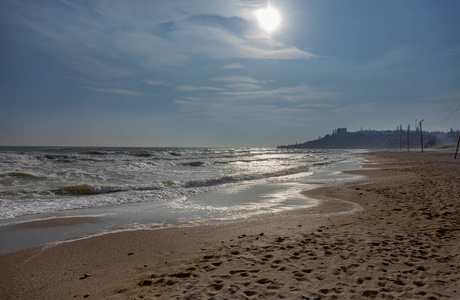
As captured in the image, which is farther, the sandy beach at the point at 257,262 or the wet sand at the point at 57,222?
the wet sand at the point at 57,222

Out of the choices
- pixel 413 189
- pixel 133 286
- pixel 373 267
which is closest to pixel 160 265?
pixel 133 286

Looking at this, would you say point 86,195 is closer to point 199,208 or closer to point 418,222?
point 199,208

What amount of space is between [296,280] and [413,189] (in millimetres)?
9715

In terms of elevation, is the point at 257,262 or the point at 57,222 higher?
the point at 257,262

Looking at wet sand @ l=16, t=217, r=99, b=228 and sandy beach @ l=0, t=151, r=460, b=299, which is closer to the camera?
sandy beach @ l=0, t=151, r=460, b=299

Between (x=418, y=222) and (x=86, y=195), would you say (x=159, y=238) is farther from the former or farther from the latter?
(x=86, y=195)

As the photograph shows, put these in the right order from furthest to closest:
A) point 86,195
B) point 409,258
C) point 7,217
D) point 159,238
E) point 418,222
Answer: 1. point 86,195
2. point 7,217
3. point 418,222
4. point 159,238
5. point 409,258

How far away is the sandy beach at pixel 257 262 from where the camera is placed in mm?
3039

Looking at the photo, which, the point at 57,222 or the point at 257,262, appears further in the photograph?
the point at 57,222

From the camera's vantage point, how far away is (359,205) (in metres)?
Result: 8.17

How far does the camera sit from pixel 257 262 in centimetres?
382

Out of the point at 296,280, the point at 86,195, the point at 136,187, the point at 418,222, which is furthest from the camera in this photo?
the point at 136,187

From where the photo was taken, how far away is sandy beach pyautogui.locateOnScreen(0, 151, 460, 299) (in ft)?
9.97

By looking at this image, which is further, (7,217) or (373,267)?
(7,217)
